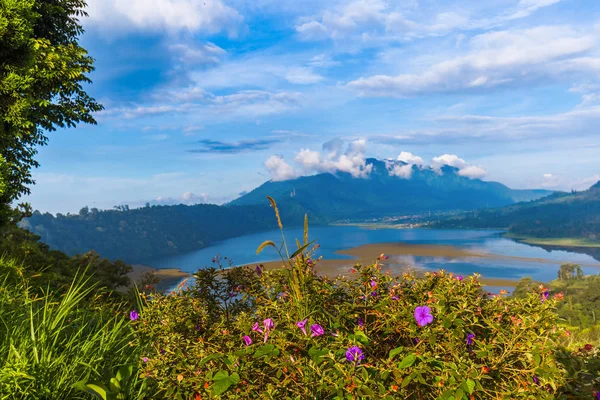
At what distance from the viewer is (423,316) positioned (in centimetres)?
272

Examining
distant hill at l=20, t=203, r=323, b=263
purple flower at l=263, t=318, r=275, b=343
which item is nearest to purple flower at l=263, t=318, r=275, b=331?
purple flower at l=263, t=318, r=275, b=343

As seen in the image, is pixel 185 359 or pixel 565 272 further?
pixel 565 272

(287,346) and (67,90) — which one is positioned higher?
(67,90)

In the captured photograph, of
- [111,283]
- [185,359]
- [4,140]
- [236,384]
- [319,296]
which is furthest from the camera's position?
[111,283]

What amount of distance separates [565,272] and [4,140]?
89339 mm

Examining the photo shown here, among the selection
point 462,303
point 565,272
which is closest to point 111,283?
point 462,303

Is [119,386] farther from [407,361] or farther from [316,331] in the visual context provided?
[407,361]

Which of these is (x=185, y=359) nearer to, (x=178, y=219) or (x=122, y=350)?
(x=122, y=350)

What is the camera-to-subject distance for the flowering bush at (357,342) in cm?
246

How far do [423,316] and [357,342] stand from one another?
489 millimetres

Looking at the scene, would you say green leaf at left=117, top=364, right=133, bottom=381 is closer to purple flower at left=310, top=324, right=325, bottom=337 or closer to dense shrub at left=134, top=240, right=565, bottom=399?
dense shrub at left=134, top=240, right=565, bottom=399

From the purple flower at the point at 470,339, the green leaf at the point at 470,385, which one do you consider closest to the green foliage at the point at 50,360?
the green leaf at the point at 470,385

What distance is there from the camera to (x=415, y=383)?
262 centimetres

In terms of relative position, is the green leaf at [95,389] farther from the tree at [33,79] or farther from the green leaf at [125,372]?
the tree at [33,79]
